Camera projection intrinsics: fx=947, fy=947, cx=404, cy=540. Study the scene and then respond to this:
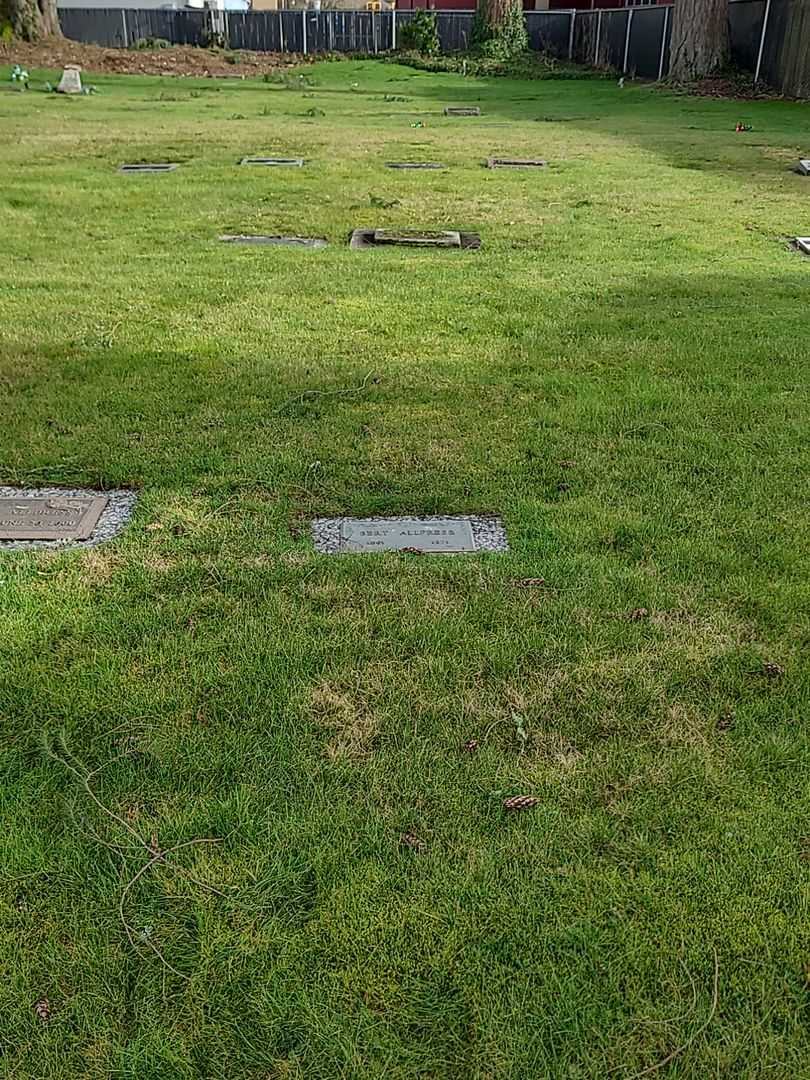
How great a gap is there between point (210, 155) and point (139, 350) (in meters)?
7.20

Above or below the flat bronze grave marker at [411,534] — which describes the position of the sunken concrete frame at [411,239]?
above

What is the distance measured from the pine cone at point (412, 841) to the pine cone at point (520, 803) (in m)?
0.22

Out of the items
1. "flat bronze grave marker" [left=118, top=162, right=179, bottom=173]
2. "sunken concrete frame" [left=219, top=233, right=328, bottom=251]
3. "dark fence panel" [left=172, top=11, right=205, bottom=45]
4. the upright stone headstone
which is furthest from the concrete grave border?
"dark fence panel" [left=172, top=11, right=205, bottom=45]

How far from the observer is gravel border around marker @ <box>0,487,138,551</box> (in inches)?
120

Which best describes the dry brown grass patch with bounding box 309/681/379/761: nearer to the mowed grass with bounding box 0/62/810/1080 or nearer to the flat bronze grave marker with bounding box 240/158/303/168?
the mowed grass with bounding box 0/62/810/1080

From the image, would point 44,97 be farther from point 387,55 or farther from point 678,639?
point 678,639

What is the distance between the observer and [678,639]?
2.63 m

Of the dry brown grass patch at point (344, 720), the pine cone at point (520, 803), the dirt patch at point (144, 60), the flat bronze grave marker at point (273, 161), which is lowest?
the pine cone at point (520, 803)

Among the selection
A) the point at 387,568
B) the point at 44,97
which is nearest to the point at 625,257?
the point at 387,568

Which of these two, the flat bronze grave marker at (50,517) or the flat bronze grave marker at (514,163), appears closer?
the flat bronze grave marker at (50,517)

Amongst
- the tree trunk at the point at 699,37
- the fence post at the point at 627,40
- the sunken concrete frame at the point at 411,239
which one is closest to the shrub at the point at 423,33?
the fence post at the point at 627,40

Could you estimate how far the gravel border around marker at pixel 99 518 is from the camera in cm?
305

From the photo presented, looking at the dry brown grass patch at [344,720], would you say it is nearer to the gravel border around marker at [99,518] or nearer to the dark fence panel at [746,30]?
the gravel border around marker at [99,518]

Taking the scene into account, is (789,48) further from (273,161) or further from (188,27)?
(188,27)
